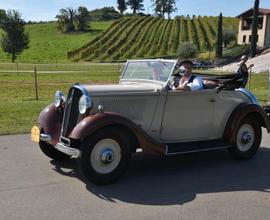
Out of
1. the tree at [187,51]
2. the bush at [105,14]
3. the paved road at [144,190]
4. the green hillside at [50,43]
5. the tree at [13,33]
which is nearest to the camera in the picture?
the paved road at [144,190]

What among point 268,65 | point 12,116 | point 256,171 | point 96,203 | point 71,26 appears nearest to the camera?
point 96,203

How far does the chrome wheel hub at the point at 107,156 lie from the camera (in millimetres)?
5617

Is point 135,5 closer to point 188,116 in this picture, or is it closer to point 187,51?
point 187,51

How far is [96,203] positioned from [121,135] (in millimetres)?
1068

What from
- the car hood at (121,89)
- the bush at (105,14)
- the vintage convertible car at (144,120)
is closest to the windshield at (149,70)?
the vintage convertible car at (144,120)

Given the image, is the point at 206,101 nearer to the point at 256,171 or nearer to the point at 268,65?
the point at 256,171

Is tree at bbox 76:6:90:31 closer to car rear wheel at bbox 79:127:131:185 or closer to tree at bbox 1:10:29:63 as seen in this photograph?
tree at bbox 1:10:29:63

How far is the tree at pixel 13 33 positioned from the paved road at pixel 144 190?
5215cm

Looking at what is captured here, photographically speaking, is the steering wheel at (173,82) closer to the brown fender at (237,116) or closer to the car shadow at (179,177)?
the brown fender at (237,116)

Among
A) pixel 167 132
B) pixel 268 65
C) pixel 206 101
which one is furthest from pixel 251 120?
pixel 268 65

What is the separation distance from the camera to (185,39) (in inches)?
3435

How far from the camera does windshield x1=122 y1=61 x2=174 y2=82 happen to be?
259 inches

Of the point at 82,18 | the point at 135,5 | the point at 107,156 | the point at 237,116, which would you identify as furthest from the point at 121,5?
the point at 107,156

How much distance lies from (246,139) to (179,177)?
1.67 m
